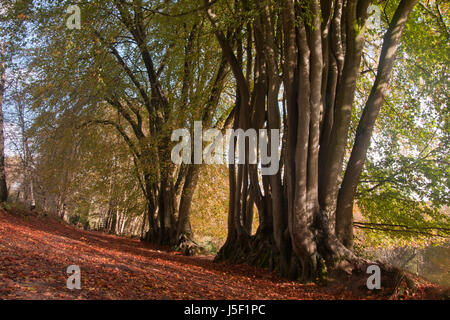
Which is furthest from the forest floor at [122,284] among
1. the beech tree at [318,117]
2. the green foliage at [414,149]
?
the green foliage at [414,149]

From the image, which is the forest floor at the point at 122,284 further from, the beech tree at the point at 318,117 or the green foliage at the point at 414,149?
the green foliage at the point at 414,149

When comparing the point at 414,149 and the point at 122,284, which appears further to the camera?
the point at 414,149

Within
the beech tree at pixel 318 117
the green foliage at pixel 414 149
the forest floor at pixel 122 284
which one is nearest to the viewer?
the forest floor at pixel 122 284

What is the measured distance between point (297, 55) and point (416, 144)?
5.40 meters

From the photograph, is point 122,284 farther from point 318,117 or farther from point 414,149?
point 414,149

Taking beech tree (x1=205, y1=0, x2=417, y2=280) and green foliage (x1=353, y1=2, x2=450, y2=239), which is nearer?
beech tree (x1=205, y1=0, x2=417, y2=280)

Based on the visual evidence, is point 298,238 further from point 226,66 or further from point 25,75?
point 25,75

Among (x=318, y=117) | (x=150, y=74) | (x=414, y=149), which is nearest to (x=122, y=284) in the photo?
(x=318, y=117)

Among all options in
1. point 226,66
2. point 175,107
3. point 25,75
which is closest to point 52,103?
point 25,75

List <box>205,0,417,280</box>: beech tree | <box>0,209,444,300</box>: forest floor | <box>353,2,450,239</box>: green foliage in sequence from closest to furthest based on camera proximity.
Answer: <box>0,209,444,300</box>: forest floor
<box>205,0,417,280</box>: beech tree
<box>353,2,450,239</box>: green foliage

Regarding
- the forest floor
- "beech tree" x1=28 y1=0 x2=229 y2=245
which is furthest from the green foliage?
"beech tree" x1=28 y1=0 x2=229 y2=245

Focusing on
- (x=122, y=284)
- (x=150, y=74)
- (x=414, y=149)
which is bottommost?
(x=122, y=284)

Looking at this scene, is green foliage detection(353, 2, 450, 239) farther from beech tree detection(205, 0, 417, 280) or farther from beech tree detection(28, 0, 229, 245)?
beech tree detection(28, 0, 229, 245)
